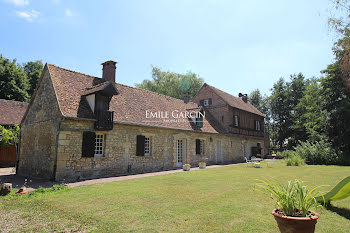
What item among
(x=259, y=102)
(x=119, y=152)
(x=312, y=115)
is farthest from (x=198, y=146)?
(x=259, y=102)

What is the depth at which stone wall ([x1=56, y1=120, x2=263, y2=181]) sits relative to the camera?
10148mm

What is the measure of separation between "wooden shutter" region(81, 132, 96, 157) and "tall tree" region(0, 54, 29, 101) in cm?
2281

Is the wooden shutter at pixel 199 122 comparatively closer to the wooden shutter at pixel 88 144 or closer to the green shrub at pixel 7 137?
the wooden shutter at pixel 88 144

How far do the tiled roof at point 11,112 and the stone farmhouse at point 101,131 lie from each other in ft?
20.6

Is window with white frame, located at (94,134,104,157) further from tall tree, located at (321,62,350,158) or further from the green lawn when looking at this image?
A: tall tree, located at (321,62,350,158)

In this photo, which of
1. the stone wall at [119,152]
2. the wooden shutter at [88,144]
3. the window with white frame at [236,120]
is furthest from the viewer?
the window with white frame at [236,120]

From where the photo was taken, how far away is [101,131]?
11.5 meters

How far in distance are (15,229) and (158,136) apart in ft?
33.7

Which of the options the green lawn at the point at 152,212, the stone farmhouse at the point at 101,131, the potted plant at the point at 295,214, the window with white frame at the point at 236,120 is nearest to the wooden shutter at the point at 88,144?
the stone farmhouse at the point at 101,131

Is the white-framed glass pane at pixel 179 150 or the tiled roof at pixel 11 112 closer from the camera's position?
the white-framed glass pane at pixel 179 150

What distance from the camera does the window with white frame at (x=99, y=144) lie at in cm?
1149

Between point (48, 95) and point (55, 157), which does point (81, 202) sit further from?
point (48, 95)

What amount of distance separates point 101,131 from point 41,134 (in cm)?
335

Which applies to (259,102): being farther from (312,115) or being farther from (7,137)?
(7,137)
